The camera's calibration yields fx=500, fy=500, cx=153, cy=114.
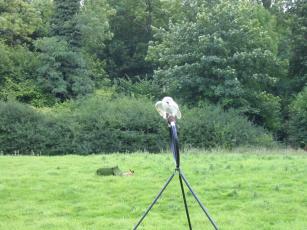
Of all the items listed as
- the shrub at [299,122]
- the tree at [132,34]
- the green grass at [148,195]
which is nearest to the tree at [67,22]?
the tree at [132,34]

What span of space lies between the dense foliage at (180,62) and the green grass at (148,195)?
522 inches

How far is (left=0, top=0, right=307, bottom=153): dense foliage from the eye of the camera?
34062mm

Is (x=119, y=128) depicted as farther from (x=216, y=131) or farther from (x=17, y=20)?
(x=17, y=20)

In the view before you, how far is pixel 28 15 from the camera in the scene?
4031cm

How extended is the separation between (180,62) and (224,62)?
3589 mm

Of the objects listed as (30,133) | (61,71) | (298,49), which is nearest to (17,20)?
(61,71)

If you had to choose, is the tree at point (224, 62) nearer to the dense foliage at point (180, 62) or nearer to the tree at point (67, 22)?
the dense foliage at point (180, 62)

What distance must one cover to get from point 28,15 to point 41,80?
593 centimetres

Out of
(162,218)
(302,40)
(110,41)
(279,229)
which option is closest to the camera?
(279,229)

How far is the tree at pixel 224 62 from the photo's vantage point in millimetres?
34125

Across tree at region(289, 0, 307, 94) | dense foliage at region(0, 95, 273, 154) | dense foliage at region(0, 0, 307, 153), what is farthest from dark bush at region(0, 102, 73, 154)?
tree at region(289, 0, 307, 94)

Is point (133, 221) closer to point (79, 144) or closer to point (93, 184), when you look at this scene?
point (93, 184)

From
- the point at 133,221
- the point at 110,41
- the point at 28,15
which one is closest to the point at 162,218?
the point at 133,221

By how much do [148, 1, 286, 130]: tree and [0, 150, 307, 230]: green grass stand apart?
17412 millimetres
